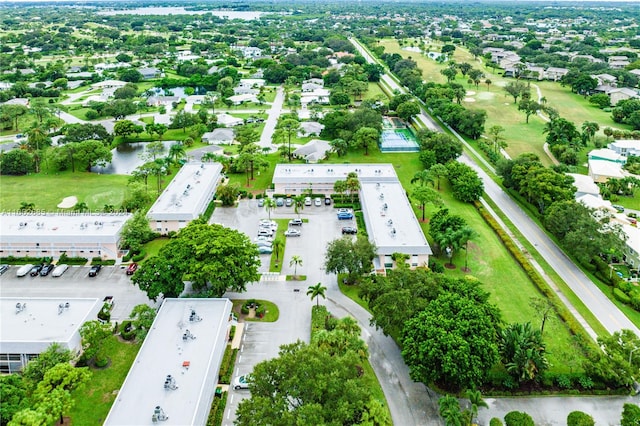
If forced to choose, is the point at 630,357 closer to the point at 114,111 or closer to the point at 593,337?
the point at 593,337

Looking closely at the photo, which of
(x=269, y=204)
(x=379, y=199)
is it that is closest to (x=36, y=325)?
(x=269, y=204)

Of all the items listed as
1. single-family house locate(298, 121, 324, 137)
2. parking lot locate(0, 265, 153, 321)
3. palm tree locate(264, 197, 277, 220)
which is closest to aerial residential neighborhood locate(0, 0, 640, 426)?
parking lot locate(0, 265, 153, 321)

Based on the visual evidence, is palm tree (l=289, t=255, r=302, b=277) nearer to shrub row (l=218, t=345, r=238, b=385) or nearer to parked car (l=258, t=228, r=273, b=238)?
parked car (l=258, t=228, r=273, b=238)

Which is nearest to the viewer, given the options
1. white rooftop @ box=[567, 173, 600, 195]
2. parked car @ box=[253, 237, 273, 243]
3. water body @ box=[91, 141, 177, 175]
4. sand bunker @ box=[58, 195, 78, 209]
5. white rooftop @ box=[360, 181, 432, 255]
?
white rooftop @ box=[360, 181, 432, 255]

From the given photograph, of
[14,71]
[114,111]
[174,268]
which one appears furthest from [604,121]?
[14,71]

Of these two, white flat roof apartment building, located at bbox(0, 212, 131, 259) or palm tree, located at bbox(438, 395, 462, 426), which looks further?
white flat roof apartment building, located at bbox(0, 212, 131, 259)

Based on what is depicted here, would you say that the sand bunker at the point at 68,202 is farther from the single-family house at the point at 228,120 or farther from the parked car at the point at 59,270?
the single-family house at the point at 228,120
